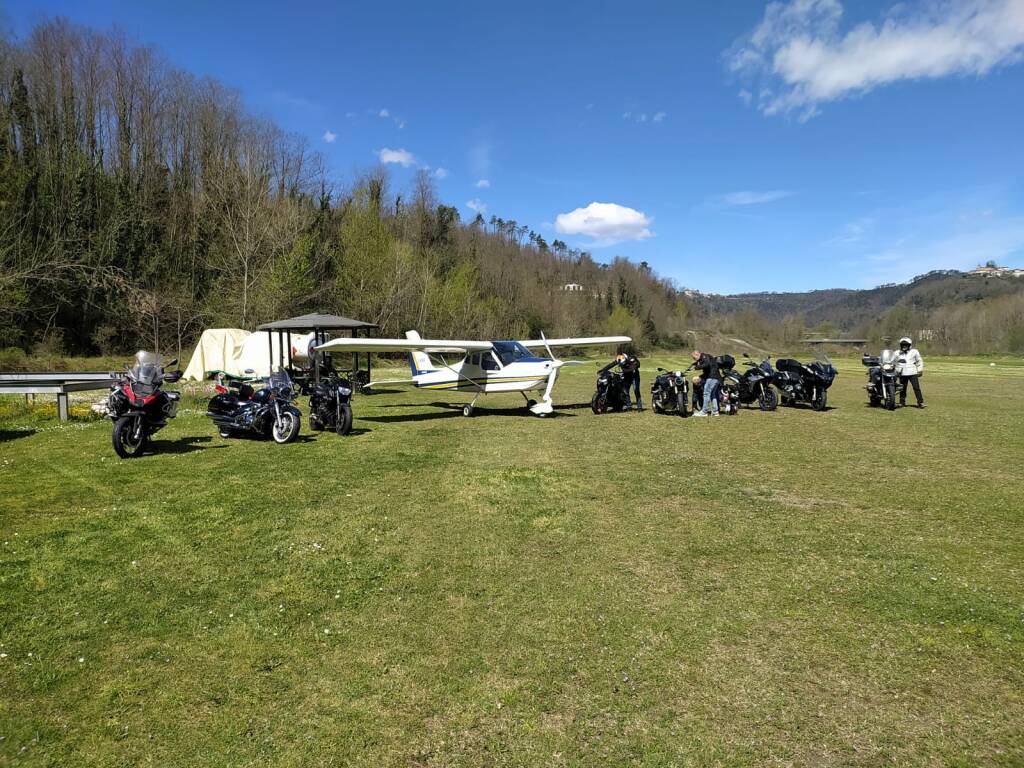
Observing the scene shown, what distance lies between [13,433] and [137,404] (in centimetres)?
431

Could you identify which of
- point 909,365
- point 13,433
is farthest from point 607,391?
point 13,433

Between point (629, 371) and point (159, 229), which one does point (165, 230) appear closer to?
point (159, 229)

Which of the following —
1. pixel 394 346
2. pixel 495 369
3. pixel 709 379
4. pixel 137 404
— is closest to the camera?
pixel 137 404

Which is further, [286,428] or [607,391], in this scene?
[607,391]

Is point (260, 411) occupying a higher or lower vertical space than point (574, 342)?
lower

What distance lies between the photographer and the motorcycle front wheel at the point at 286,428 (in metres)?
10.3

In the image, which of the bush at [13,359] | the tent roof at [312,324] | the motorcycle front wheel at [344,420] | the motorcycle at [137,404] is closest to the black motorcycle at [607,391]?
the motorcycle front wheel at [344,420]

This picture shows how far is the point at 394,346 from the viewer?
535 inches

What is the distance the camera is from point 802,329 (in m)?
120

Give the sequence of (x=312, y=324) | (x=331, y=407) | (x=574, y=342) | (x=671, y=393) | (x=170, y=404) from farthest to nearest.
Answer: (x=312, y=324)
(x=574, y=342)
(x=671, y=393)
(x=331, y=407)
(x=170, y=404)

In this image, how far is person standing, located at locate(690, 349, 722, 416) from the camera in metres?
14.9

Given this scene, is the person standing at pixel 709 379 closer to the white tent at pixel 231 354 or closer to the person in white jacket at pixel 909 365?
the person in white jacket at pixel 909 365

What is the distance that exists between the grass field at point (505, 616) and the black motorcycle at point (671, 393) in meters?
6.92

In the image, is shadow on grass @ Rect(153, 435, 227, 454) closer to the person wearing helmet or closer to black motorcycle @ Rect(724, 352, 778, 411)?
the person wearing helmet
